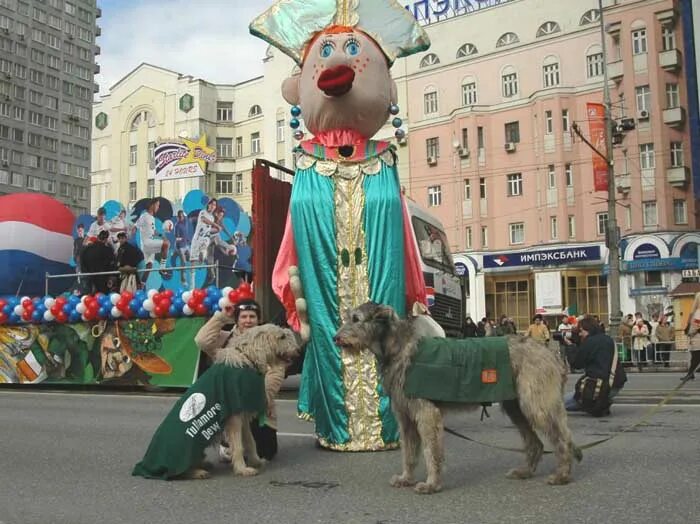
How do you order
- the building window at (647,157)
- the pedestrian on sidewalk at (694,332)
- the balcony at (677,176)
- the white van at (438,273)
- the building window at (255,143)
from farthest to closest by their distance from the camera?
the building window at (255,143) → the building window at (647,157) → the balcony at (677,176) → the white van at (438,273) → the pedestrian on sidewalk at (694,332)

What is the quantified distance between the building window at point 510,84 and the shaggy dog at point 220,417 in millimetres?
39514

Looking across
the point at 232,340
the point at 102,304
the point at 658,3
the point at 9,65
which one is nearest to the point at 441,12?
the point at 658,3

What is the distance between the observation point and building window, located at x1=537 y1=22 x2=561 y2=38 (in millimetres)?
42500

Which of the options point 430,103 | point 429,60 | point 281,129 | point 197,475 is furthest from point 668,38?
point 197,475

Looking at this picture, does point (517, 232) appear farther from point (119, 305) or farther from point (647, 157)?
point (119, 305)

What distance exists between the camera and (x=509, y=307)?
42.3 metres

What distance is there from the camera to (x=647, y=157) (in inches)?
1503

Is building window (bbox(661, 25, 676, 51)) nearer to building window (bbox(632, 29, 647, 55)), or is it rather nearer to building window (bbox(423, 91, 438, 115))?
building window (bbox(632, 29, 647, 55))

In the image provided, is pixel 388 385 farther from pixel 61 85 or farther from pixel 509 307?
pixel 61 85

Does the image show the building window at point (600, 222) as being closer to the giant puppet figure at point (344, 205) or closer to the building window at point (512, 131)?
the building window at point (512, 131)

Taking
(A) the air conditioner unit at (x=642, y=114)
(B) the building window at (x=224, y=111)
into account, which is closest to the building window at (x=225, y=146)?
(B) the building window at (x=224, y=111)

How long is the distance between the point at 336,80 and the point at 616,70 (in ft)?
116

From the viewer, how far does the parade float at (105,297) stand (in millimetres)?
14117

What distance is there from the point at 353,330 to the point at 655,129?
120 feet
